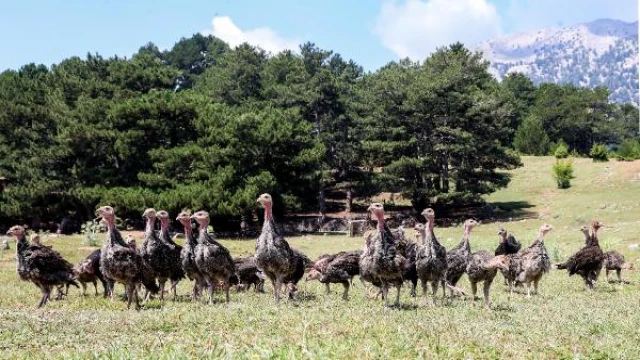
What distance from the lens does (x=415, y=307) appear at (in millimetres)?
14055

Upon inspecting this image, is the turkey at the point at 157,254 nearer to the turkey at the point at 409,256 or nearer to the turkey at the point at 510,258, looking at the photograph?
the turkey at the point at 409,256

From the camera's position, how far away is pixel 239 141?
1784 inches

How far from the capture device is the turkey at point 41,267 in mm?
14828

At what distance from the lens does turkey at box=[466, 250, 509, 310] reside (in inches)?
541

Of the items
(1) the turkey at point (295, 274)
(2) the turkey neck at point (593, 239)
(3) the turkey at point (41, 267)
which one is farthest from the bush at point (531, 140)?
(3) the turkey at point (41, 267)

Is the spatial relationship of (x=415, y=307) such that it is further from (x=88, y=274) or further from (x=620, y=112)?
(x=620, y=112)

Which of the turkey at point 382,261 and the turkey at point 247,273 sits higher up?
the turkey at point 382,261

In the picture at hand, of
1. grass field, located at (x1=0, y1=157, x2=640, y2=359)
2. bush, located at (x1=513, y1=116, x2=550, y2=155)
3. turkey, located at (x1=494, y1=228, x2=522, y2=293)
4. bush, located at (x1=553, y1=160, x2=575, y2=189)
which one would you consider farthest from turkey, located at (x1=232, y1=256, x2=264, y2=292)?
bush, located at (x1=513, y1=116, x2=550, y2=155)

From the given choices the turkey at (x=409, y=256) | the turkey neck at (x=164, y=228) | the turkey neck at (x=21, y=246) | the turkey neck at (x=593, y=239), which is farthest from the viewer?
the turkey neck at (x=593, y=239)

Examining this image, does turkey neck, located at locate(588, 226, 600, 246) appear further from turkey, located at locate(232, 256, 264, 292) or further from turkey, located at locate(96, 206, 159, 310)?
turkey, located at locate(96, 206, 159, 310)

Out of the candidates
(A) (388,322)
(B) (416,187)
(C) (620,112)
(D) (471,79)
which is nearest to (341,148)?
(B) (416,187)

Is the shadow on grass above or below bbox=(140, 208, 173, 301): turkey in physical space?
above

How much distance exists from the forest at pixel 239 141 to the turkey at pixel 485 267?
1101 inches

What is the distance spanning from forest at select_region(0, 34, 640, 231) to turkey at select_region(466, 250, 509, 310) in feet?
91.8
